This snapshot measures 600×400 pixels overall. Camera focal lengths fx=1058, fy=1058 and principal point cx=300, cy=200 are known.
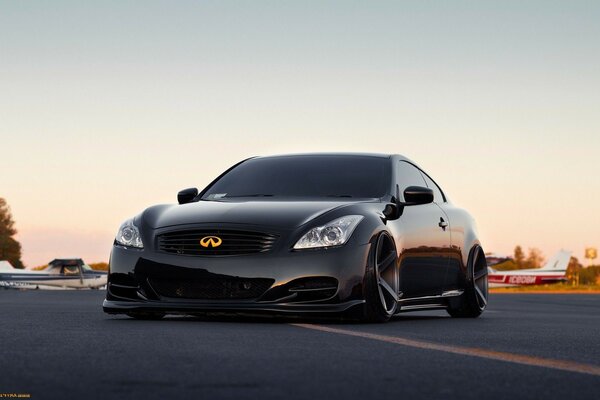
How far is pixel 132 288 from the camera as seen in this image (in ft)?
31.4

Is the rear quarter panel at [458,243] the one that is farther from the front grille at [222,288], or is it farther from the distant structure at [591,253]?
the distant structure at [591,253]

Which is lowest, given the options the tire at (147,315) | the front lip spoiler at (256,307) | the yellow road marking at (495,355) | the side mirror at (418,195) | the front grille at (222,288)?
the yellow road marking at (495,355)

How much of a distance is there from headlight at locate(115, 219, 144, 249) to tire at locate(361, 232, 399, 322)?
2.08 meters

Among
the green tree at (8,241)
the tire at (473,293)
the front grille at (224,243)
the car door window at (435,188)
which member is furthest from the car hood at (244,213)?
the green tree at (8,241)

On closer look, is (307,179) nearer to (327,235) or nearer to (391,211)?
(391,211)

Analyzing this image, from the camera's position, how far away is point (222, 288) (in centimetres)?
920

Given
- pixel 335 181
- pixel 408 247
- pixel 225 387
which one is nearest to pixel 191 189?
pixel 335 181

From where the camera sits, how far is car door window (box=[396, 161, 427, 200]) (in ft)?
36.6

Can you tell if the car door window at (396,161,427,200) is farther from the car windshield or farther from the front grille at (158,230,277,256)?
the front grille at (158,230,277,256)

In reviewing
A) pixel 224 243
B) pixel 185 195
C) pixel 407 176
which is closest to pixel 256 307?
pixel 224 243

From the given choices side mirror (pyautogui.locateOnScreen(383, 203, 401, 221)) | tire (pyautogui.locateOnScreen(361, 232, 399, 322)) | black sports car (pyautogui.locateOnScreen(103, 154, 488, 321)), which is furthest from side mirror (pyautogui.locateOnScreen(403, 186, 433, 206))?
tire (pyautogui.locateOnScreen(361, 232, 399, 322))

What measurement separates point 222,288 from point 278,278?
0.51 m

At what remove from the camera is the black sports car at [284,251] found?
9.16m

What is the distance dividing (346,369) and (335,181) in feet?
18.6
